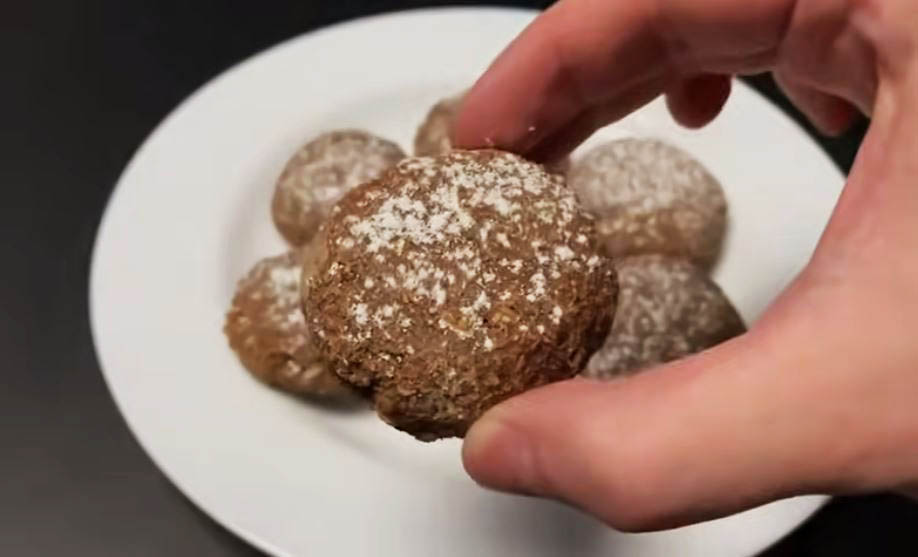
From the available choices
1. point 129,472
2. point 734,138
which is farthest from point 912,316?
point 129,472

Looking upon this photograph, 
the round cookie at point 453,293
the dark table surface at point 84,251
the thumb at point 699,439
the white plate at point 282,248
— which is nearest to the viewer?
the thumb at point 699,439

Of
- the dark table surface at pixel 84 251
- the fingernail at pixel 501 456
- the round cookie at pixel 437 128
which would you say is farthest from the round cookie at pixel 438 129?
the fingernail at pixel 501 456

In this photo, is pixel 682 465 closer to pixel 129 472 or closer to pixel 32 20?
pixel 129 472

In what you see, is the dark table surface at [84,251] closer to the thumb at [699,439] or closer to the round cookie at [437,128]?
the round cookie at [437,128]

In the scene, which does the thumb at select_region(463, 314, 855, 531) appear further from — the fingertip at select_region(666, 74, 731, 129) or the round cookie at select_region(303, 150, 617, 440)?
the fingertip at select_region(666, 74, 731, 129)

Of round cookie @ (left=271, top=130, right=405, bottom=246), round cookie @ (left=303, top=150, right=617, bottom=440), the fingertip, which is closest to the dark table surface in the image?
round cookie @ (left=271, top=130, right=405, bottom=246)

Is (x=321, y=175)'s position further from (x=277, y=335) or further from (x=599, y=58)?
(x=599, y=58)
